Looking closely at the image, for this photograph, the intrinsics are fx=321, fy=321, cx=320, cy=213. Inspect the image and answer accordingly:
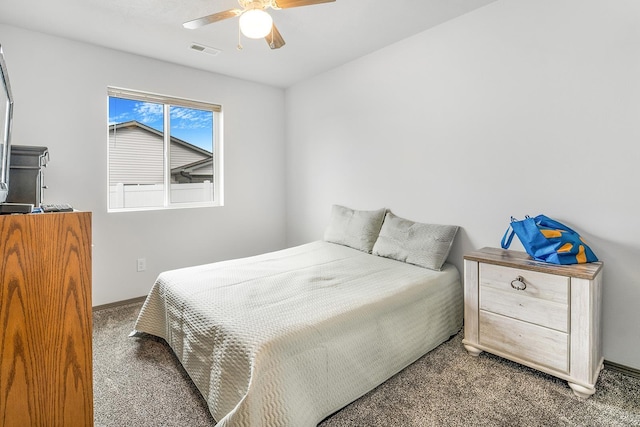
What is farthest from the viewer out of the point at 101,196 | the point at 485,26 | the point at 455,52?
the point at 101,196

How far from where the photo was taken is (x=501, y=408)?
1.62 m

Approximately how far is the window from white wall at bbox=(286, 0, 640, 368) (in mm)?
1538

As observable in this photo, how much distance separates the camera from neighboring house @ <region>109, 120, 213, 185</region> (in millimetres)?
3133

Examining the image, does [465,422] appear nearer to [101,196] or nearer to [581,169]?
[581,169]

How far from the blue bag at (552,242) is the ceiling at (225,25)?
5.23 ft

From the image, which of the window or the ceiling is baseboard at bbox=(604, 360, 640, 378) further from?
the window

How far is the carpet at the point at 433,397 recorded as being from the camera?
1.55 metres

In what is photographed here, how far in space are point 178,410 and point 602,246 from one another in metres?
2.56

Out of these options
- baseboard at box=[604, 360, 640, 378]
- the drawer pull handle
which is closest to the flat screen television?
the drawer pull handle

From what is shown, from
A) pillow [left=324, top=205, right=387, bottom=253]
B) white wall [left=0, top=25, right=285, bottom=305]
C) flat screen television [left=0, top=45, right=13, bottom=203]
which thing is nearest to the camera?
flat screen television [left=0, top=45, right=13, bottom=203]

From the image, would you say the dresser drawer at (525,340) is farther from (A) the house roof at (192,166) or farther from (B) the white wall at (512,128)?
(A) the house roof at (192,166)

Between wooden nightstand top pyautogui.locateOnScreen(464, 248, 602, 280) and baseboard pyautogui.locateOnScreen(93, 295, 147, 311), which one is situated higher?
wooden nightstand top pyautogui.locateOnScreen(464, 248, 602, 280)

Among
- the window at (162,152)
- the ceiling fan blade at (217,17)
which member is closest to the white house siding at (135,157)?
the window at (162,152)

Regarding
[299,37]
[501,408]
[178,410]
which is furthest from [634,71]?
[178,410]
